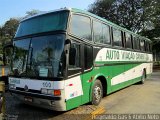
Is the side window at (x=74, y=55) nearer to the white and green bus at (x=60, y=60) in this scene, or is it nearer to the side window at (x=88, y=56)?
the white and green bus at (x=60, y=60)

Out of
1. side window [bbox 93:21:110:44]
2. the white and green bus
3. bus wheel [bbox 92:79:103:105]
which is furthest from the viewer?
side window [bbox 93:21:110:44]

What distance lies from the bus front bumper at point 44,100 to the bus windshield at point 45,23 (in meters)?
1.91

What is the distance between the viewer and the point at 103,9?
1591 inches

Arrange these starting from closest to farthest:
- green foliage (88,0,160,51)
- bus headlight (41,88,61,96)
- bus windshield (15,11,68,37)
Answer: bus headlight (41,88,61,96)
bus windshield (15,11,68,37)
green foliage (88,0,160,51)

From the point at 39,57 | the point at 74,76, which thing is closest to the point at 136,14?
the point at 74,76

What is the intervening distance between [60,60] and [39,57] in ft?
2.46

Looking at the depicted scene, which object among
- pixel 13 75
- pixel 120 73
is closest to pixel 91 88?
pixel 13 75

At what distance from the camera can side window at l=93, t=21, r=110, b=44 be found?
904 centimetres

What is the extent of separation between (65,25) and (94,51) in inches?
72.7

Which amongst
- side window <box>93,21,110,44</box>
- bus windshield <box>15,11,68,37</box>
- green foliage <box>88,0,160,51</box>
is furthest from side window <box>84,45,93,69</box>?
green foliage <box>88,0,160,51</box>

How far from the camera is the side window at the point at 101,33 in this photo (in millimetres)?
9040

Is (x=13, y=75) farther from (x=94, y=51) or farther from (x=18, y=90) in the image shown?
(x=94, y=51)

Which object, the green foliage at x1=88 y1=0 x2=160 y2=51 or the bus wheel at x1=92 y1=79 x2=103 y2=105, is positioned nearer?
the bus wheel at x1=92 y1=79 x2=103 y2=105

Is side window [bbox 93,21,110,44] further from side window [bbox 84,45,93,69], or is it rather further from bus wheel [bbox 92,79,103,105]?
bus wheel [bbox 92,79,103,105]
